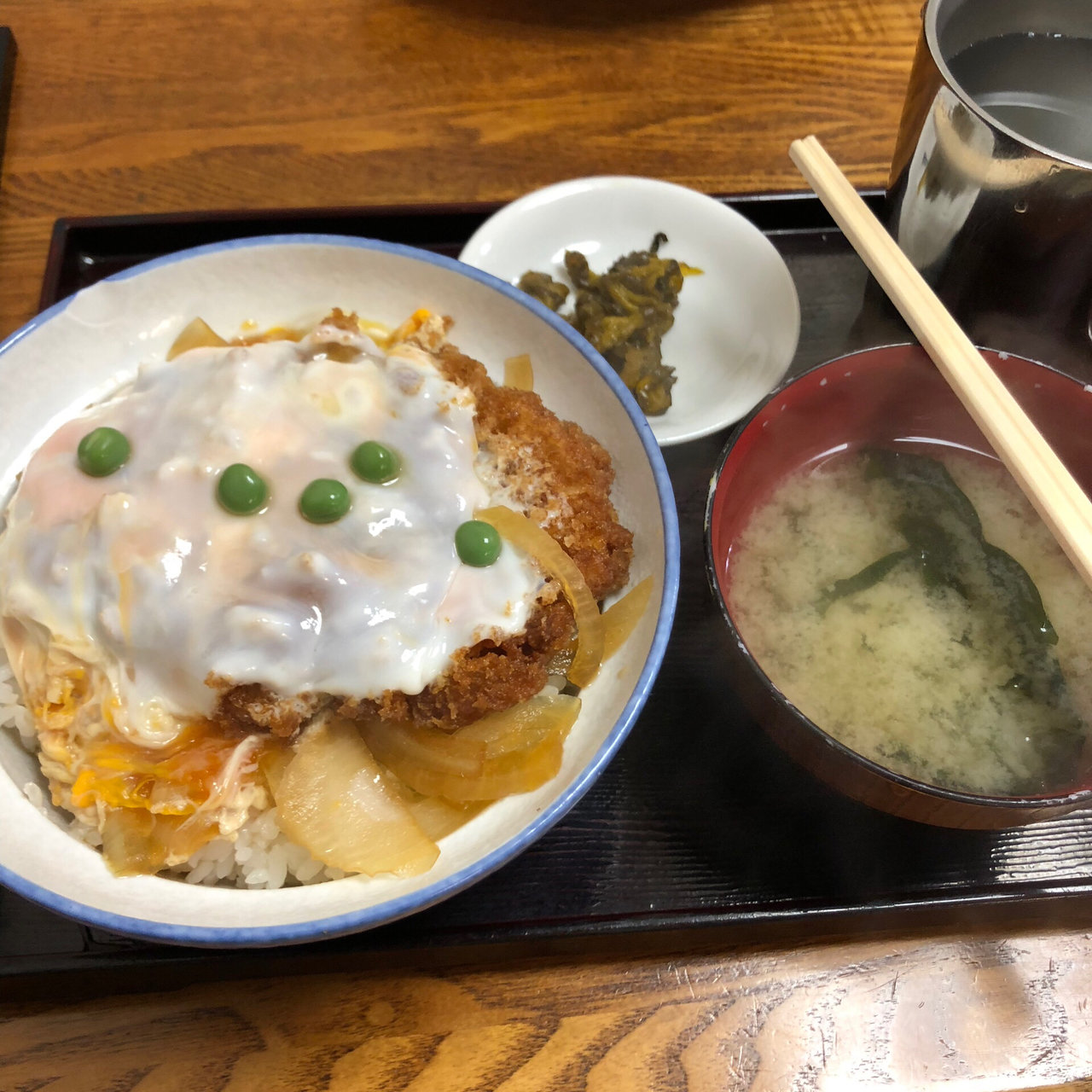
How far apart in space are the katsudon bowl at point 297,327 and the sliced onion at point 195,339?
0.05 meters

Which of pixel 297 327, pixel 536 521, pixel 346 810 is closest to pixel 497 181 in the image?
pixel 297 327

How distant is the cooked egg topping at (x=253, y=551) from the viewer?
56.2 inches

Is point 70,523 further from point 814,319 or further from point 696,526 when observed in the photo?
point 814,319

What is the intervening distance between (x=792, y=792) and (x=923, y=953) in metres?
0.38

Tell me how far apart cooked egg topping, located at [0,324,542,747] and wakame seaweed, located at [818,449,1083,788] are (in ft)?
2.56

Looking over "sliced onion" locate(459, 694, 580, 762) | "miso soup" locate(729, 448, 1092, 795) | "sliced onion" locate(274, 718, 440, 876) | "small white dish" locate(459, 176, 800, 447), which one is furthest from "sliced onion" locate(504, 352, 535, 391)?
"sliced onion" locate(274, 718, 440, 876)

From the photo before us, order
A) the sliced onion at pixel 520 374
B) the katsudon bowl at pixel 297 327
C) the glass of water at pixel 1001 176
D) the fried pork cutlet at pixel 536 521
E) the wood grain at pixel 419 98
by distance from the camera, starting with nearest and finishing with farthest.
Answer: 1. the katsudon bowl at pixel 297 327
2. the fried pork cutlet at pixel 536 521
3. the glass of water at pixel 1001 176
4. the sliced onion at pixel 520 374
5. the wood grain at pixel 419 98

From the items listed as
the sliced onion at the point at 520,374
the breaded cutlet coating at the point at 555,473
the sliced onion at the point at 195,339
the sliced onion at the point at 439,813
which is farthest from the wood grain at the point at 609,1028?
the sliced onion at the point at 195,339

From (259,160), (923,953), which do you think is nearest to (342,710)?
(923,953)

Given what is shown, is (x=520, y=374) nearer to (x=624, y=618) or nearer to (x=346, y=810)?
(x=624, y=618)

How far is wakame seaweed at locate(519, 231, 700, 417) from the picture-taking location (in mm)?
2117

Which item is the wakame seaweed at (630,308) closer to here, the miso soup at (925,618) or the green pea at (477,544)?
the miso soup at (925,618)

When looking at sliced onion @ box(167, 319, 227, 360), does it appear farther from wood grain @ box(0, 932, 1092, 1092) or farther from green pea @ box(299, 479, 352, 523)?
wood grain @ box(0, 932, 1092, 1092)

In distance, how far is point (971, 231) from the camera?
1.88m
